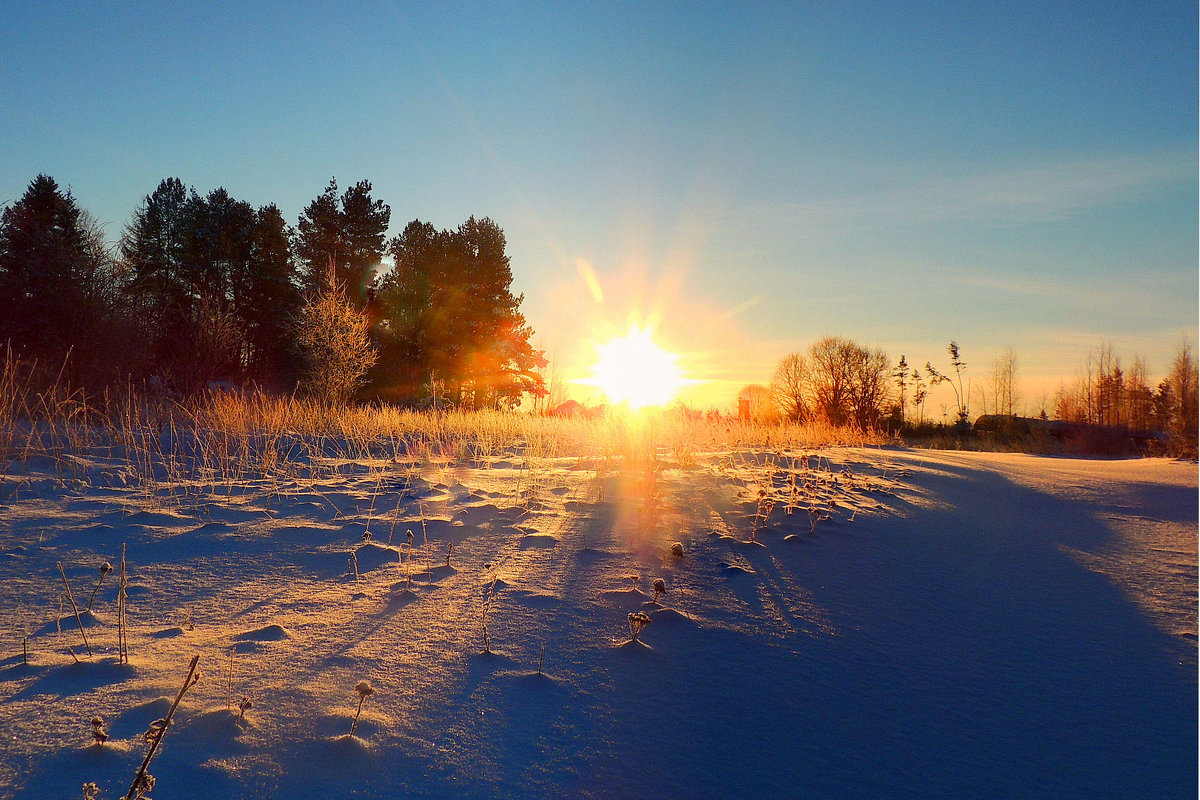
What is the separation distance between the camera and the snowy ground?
158 centimetres

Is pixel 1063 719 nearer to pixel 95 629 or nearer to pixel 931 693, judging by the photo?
pixel 931 693

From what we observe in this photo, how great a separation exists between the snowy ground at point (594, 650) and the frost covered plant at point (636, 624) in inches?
1.7

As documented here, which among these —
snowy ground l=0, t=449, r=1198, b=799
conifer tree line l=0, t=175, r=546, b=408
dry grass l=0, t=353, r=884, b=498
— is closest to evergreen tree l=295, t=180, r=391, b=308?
conifer tree line l=0, t=175, r=546, b=408

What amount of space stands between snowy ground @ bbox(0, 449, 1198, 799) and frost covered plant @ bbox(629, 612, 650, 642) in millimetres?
44

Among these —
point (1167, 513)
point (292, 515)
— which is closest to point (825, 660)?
point (292, 515)

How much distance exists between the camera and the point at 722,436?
9.50m

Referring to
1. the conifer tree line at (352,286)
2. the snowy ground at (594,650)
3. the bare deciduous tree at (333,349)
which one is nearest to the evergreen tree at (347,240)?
the conifer tree line at (352,286)

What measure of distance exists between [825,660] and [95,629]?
8.57 ft

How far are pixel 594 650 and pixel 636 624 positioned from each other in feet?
0.71

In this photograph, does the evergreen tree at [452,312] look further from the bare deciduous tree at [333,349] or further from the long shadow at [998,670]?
the long shadow at [998,670]

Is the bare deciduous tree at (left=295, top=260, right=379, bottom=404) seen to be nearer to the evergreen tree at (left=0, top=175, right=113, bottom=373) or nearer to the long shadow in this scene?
the evergreen tree at (left=0, top=175, right=113, bottom=373)

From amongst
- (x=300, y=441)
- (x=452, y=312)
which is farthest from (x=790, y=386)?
(x=300, y=441)

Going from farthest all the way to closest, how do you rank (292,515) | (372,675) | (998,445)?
(998,445)
(292,515)
(372,675)

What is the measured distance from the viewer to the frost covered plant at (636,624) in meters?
2.23
